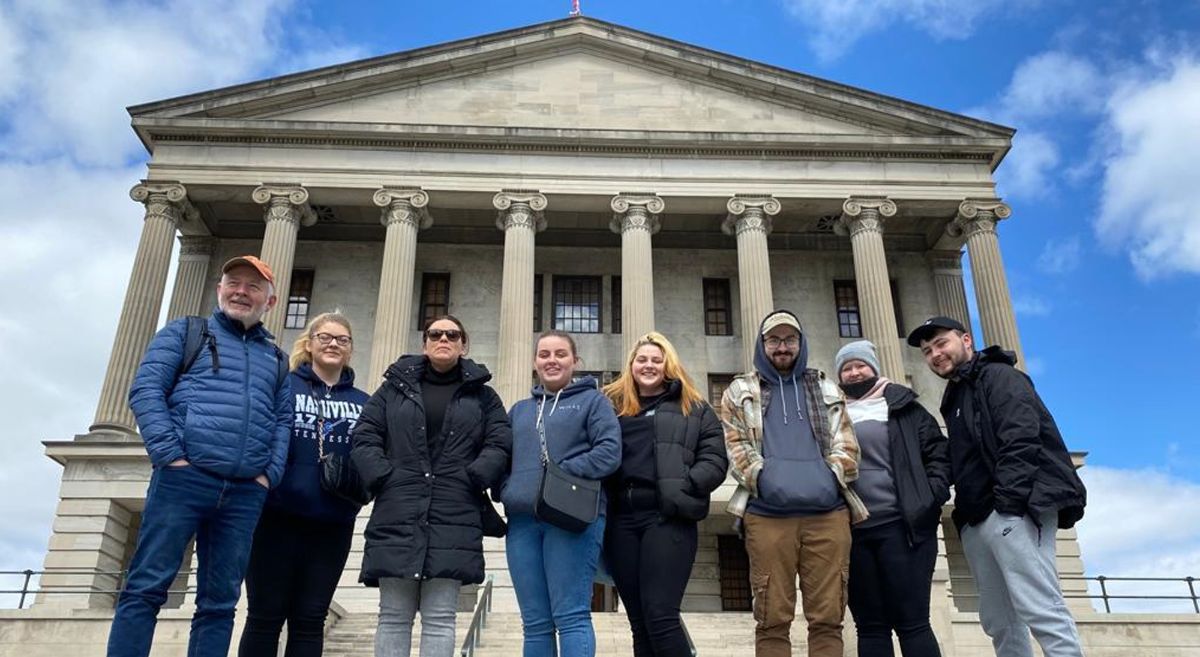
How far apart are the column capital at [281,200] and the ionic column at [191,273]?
13.3 feet

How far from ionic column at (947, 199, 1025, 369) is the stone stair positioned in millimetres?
12569

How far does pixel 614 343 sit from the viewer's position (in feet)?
86.9

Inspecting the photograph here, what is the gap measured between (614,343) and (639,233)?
4.04m

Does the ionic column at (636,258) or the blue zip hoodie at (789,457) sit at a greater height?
the ionic column at (636,258)

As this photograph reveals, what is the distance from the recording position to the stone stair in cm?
1306

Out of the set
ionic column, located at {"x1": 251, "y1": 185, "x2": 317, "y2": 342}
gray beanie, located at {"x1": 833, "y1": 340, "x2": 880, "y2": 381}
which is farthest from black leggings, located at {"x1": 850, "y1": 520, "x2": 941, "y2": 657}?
ionic column, located at {"x1": 251, "y1": 185, "x2": 317, "y2": 342}

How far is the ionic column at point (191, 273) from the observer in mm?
25766

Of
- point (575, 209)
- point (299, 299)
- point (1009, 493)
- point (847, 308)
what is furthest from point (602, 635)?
point (299, 299)

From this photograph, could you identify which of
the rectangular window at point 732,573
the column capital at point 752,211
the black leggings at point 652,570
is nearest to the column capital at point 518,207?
the column capital at point 752,211

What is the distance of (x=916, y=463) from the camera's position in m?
6.06

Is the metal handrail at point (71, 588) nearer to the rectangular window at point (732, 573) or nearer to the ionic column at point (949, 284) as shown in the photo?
the rectangular window at point (732, 573)

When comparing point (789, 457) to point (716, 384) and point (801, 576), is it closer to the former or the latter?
point (801, 576)

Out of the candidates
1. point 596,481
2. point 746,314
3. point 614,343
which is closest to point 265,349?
point 596,481

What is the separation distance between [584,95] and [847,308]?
11.0 metres
